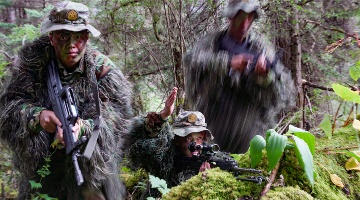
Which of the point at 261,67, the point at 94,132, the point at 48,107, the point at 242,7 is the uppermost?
the point at 242,7

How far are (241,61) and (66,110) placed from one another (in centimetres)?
128

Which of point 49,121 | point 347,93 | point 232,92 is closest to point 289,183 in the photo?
point 347,93

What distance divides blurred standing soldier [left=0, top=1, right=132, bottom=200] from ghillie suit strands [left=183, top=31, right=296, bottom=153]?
691mm

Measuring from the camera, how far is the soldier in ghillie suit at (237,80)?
254 centimetres

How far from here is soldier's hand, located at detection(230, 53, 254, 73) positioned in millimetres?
2537

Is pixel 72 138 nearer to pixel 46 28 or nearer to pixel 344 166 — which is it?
pixel 46 28

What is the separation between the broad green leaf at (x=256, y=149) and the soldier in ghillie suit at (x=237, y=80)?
114 cm

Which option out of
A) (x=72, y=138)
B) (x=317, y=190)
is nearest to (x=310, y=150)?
(x=317, y=190)

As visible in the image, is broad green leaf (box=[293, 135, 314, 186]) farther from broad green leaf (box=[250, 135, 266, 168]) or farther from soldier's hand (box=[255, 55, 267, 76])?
soldier's hand (box=[255, 55, 267, 76])

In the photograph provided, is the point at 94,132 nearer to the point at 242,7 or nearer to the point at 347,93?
the point at 242,7

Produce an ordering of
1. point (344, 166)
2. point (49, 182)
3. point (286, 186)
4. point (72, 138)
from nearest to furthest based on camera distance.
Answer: point (286, 186) → point (344, 166) → point (72, 138) → point (49, 182)

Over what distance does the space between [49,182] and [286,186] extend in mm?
2099

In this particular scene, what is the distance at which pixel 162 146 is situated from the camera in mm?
3463

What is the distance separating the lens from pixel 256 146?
1465 millimetres
